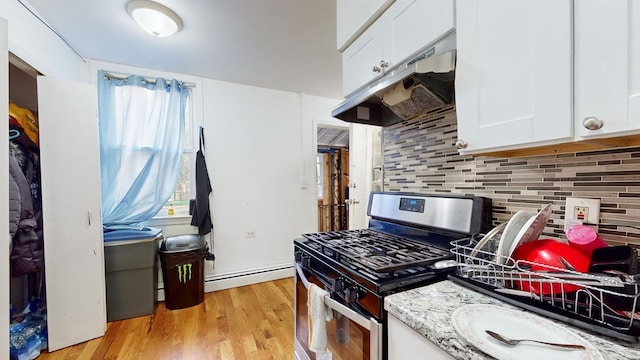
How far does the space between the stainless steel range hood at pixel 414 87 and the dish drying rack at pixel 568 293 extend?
0.69 meters

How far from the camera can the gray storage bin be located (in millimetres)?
2086

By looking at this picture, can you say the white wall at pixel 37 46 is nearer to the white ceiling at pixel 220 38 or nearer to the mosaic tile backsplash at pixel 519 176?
the white ceiling at pixel 220 38

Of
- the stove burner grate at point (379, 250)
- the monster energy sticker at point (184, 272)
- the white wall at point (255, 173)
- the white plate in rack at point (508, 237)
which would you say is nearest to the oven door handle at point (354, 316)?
the stove burner grate at point (379, 250)

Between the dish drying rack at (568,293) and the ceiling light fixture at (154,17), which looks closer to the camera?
the dish drying rack at (568,293)

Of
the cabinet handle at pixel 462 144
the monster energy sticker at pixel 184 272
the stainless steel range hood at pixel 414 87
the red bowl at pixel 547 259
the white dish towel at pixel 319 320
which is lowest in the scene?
the monster energy sticker at pixel 184 272

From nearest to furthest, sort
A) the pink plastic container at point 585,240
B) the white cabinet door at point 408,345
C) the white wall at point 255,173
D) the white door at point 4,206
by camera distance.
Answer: the white cabinet door at point 408,345
the pink plastic container at point 585,240
the white door at point 4,206
the white wall at point 255,173

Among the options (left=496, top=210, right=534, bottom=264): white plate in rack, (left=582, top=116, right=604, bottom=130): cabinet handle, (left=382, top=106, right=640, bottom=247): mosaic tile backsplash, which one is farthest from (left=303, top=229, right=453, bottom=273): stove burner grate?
(left=582, top=116, right=604, bottom=130): cabinet handle

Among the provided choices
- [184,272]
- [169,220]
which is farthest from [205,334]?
[169,220]

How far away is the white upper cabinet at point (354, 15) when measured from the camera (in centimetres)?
126

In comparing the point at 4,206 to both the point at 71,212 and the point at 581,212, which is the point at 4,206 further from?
the point at 581,212

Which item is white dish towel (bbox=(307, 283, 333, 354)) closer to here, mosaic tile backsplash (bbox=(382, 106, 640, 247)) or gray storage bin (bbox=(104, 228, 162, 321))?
mosaic tile backsplash (bbox=(382, 106, 640, 247))

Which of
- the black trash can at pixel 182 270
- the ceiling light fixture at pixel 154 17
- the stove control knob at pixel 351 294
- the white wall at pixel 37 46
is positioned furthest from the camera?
the black trash can at pixel 182 270

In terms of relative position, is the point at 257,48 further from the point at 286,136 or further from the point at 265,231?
the point at 265,231

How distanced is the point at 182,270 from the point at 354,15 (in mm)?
2445
